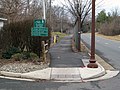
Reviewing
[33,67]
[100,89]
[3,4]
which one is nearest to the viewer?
[100,89]

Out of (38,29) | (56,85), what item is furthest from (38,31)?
(56,85)

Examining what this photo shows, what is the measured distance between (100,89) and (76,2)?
18.2 m

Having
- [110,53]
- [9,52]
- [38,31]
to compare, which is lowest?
[110,53]

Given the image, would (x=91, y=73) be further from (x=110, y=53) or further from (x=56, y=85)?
(x=110, y=53)

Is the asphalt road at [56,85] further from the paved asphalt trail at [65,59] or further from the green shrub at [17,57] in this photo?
the green shrub at [17,57]

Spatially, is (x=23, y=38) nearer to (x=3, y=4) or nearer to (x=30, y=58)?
(x=30, y=58)

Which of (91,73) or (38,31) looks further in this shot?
(38,31)

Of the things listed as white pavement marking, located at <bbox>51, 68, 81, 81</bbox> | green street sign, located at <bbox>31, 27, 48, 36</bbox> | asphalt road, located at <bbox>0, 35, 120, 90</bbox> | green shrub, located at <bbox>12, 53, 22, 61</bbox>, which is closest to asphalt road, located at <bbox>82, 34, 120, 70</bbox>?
white pavement marking, located at <bbox>51, 68, 81, 81</bbox>

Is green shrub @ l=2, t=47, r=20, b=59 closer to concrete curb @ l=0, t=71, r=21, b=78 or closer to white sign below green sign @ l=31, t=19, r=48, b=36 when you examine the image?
white sign below green sign @ l=31, t=19, r=48, b=36

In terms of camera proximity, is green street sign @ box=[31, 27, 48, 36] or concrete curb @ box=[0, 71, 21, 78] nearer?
concrete curb @ box=[0, 71, 21, 78]

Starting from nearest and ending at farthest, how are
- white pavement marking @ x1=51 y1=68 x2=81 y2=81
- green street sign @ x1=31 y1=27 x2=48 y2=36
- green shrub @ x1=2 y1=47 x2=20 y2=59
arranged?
white pavement marking @ x1=51 y1=68 x2=81 y2=81
green street sign @ x1=31 y1=27 x2=48 y2=36
green shrub @ x1=2 y1=47 x2=20 y2=59

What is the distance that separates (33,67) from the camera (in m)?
12.1

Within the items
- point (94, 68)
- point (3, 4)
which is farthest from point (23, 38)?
point (3, 4)

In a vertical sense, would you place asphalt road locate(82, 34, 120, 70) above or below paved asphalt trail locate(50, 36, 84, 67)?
below
